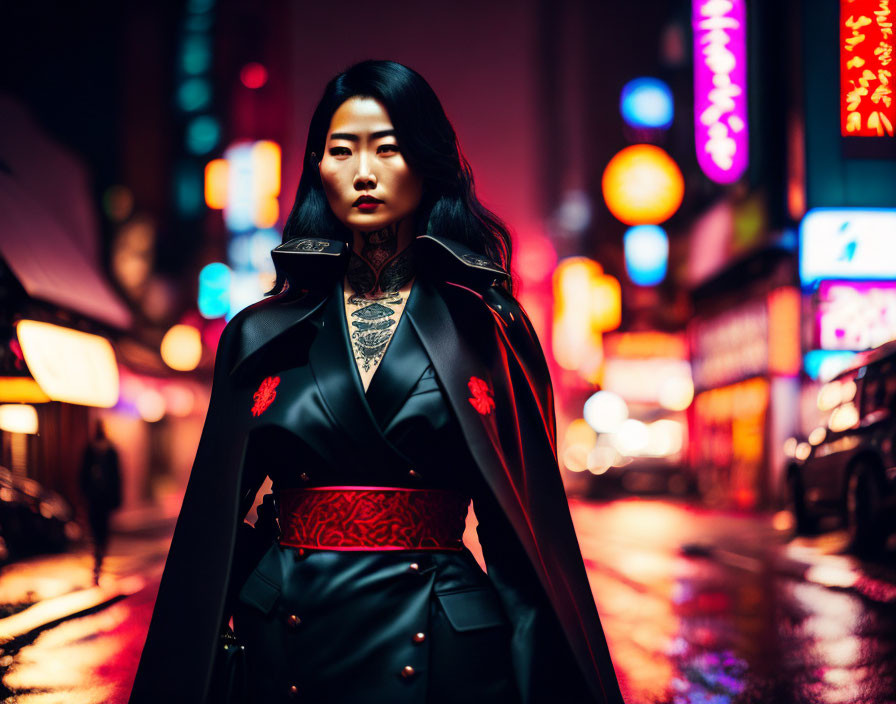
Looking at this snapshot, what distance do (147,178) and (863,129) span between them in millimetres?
31561

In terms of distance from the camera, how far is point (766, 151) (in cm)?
2191

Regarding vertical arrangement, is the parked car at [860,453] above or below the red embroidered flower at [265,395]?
below

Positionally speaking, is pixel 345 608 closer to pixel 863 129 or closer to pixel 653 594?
pixel 653 594

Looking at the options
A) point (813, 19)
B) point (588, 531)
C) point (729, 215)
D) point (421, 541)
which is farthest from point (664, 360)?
point (421, 541)

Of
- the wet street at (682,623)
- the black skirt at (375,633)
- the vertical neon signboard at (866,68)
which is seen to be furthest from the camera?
the vertical neon signboard at (866,68)

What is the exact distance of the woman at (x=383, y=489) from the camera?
2379 mm

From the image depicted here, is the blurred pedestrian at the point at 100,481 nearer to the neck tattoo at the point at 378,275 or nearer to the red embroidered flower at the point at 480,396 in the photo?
the neck tattoo at the point at 378,275

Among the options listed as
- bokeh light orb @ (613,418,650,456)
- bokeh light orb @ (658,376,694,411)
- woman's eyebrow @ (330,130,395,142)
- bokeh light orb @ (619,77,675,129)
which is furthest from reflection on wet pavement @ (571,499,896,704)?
bokeh light orb @ (619,77,675,129)

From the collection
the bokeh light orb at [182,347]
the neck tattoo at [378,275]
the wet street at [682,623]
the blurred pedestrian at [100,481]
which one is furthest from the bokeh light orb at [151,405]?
the neck tattoo at [378,275]

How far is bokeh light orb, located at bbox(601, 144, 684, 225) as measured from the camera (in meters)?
26.3

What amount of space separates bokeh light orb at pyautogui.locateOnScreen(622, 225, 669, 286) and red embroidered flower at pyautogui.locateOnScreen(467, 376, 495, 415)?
106ft

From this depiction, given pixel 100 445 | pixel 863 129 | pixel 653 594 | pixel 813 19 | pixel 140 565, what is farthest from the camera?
pixel 813 19

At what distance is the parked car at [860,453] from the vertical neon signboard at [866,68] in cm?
244

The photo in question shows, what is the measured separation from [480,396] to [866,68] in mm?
9038
